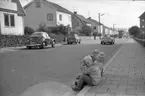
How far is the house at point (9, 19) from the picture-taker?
29.1m

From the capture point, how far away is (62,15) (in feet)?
181

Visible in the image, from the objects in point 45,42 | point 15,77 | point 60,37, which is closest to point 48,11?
point 60,37

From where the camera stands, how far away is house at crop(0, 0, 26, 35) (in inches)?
1146

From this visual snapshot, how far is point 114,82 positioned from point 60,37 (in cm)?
3473

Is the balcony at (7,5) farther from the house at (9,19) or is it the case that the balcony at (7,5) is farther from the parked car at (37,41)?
the parked car at (37,41)

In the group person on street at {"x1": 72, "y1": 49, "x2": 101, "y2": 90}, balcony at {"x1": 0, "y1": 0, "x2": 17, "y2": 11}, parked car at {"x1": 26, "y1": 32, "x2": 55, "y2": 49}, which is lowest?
person on street at {"x1": 72, "y1": 49, "x2": 101, "y2": 90}

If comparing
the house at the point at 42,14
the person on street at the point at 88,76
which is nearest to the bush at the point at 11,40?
A: the person on street at the point at 88,76

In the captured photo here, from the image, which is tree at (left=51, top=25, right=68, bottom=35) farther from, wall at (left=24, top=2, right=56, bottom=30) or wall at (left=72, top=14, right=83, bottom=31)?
wall at (left=72, top=14, right=83, bottom=31)

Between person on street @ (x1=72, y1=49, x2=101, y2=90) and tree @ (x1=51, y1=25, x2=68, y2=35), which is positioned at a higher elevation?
tree @ (x1=51, y1=25, x2=68, y2=35)

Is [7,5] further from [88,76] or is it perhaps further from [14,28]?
[88,76]

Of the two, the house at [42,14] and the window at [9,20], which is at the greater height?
the house at [42,14]

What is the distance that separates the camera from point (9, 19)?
30.8 meters

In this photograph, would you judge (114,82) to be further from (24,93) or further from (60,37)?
(60,37)

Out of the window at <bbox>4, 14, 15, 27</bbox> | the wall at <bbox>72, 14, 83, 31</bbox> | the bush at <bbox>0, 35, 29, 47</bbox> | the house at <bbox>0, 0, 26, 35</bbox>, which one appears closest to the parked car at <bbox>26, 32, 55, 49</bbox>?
the bush at <bbox>0, 35, 29, 47</bbox>
